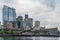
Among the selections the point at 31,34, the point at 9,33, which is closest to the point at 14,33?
the point at 9,33

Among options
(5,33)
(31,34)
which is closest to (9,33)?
(5,33)

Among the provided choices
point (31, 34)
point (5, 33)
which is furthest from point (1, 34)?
point (31, 34)

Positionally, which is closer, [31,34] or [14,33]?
[14,33]

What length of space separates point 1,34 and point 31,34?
134 feet

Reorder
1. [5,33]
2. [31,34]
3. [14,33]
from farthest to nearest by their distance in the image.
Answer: [31,34], [14,33], [5,33]

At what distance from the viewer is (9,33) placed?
159625 millimetres

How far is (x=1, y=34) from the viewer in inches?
6334

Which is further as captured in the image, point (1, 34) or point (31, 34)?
point (31, 34)

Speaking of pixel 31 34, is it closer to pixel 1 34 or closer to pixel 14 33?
pixel 14 33

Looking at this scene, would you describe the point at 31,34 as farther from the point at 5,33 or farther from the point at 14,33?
the point at 5,33

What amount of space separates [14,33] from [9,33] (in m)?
11.6

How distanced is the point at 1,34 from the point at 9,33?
5776 mm

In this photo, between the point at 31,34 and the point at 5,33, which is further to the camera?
the point at 31,34

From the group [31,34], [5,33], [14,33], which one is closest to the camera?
[5,33]
